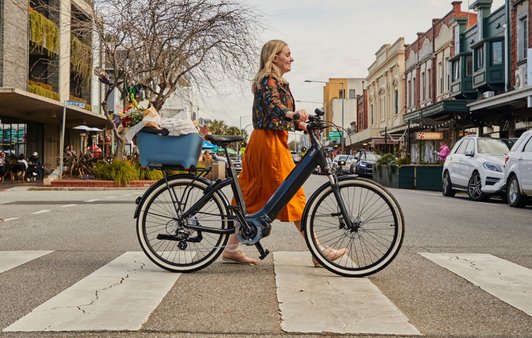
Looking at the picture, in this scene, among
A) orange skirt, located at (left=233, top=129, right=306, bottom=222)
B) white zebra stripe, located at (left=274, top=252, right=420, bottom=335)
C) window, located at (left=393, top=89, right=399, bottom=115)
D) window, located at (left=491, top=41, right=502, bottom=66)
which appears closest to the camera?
white zebra stripe, located at (left=274, top=252, right=420, bottom=335)

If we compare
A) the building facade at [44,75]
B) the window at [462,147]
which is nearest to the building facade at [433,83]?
the window at [462,147]

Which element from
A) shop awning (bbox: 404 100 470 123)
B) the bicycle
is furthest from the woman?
shop awning (bbox: 404 100 470 123)

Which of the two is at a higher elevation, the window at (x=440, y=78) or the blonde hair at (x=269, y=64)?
the window at (x=440, y=78)

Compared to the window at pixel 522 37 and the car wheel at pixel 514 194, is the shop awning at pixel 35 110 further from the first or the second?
the window at pixel 522 37

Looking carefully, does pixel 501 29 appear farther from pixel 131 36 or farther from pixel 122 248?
pixel 122 248

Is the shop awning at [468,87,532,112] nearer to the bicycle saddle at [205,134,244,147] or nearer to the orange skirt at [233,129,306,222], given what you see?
the orange skirt at [233,129,306,222]

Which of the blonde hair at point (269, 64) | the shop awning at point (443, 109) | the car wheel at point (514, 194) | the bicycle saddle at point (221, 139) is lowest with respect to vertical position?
the car wheel at point (514, 194)

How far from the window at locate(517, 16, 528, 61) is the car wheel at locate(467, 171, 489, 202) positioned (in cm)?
1303

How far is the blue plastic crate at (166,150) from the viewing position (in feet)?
16.6

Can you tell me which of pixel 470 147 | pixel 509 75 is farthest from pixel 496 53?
pixel 470 147

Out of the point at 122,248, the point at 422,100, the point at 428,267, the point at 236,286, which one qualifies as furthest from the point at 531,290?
the point at 422,100

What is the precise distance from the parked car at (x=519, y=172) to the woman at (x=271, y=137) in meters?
8.94

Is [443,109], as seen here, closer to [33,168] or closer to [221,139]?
[33,168]

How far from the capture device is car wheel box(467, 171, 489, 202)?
52.1 feet
